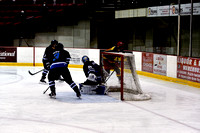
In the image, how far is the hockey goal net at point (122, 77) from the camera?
9.73m

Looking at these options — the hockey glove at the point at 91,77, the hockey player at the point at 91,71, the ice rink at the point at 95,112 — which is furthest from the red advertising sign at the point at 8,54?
the hockey glove at the point at 91,77

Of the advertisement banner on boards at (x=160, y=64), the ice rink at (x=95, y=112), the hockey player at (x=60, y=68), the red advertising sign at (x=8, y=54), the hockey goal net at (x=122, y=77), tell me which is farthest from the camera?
the red advertising sign at (x=8, y=54)

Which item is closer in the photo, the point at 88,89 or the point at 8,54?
the point at 88,89

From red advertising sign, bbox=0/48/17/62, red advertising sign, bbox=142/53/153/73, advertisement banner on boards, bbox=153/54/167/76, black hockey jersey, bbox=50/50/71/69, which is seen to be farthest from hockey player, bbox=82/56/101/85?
red advertising sign, bbox=0/48/17/62

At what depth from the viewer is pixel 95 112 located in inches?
316

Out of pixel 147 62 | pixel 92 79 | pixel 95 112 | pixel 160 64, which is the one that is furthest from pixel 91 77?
pixel 147 62

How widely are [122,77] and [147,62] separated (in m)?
5.80

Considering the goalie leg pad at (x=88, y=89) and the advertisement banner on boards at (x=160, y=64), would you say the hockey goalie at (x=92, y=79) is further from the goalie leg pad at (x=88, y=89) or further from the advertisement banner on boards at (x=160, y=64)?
the advertisement banner on boards at (x=160, y=64)

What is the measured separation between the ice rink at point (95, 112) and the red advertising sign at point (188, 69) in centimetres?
48

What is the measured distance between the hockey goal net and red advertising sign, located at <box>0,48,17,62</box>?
8432 millimetres

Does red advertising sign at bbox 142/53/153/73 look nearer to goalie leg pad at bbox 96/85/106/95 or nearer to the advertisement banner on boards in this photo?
the advertisement banner on boards

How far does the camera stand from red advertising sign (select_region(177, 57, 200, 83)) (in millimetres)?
12039

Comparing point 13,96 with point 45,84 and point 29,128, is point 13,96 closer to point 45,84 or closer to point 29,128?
point 45,84

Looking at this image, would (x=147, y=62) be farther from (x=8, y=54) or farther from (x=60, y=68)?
(x=8, y=54)
